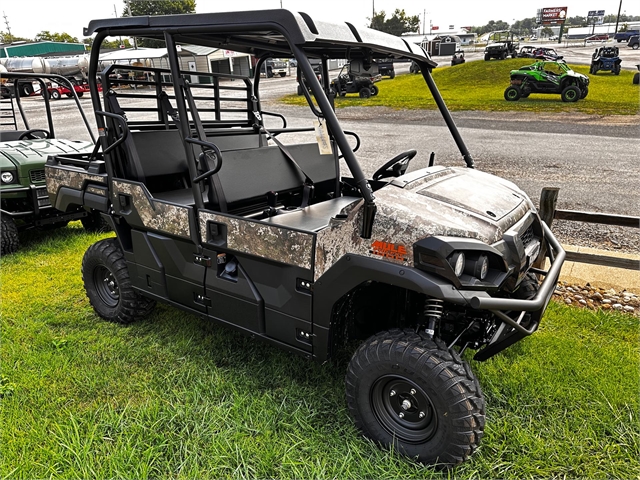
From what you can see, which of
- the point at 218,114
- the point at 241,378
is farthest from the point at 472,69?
the point at 241,378

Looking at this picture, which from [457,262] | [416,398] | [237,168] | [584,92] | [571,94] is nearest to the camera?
[457,262]

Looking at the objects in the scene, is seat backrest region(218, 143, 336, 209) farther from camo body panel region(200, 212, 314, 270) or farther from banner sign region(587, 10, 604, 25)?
banner sign region(587, 10, 604, 25)

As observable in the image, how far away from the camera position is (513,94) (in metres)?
17.4

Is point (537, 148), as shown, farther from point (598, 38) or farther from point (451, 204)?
point (598, 38)

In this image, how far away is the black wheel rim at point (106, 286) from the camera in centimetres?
383

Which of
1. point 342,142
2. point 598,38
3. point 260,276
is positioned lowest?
point 260,276

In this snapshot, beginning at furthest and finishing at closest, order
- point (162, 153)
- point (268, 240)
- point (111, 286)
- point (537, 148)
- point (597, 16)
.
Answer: point (597, 16) → point (537, 148) → point (111, 286) → point (162, 153) → point (268, 240)

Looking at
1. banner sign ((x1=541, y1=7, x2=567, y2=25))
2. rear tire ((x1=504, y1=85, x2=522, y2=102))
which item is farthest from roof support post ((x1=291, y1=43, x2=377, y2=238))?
banner sign ((x1=541, y1=7, x2=567, y2=25))

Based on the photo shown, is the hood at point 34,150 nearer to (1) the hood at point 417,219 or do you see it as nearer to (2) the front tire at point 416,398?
(1) the hood at point 417,219

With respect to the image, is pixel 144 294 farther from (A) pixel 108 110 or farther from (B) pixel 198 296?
(A) pixel 108 110

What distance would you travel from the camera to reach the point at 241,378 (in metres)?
3.00

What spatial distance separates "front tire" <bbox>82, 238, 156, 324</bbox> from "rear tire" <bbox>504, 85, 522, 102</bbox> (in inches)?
662

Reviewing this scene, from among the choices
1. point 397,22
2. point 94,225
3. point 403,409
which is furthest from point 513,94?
point 397,22

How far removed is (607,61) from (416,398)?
25.3 m
